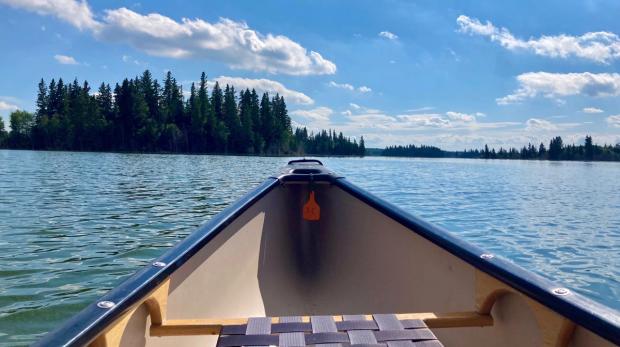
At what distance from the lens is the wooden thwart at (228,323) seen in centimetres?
203

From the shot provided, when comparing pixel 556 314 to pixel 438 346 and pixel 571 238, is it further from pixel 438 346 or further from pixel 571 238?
pixel 571 238

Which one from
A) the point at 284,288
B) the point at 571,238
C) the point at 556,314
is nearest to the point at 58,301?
the point at 284,288

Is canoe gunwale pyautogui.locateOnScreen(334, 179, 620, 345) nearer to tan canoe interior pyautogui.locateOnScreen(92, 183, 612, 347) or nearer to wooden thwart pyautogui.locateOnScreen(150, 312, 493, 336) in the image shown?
tan canoe interior pyautogui.locateOnScreen(92, 183, 612, 347)

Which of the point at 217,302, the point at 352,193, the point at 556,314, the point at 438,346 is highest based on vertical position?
the point at 352,193

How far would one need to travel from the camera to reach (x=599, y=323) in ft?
4.72

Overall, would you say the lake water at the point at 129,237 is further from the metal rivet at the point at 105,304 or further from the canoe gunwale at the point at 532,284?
the canoe gunwale at the point at 532,284

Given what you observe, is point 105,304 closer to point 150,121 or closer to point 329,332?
point 329,332

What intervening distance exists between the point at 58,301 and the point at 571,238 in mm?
11205

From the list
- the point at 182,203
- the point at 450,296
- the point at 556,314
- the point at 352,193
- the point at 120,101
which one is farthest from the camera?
the point at 120,101

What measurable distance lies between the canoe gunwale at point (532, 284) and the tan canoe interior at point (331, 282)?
0.31 feet

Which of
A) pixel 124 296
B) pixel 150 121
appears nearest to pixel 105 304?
pixel 124 296

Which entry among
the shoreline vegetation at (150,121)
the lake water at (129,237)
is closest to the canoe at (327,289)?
the lake water at (129,237)

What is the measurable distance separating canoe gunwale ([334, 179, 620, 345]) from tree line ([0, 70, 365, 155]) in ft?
312

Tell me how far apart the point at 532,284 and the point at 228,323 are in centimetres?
135
